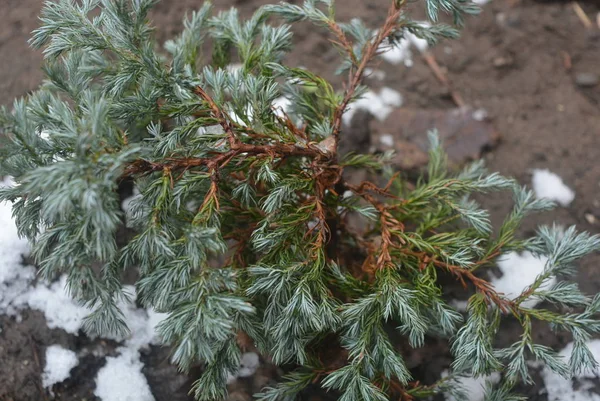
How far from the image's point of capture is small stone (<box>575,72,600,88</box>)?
8.64 ft

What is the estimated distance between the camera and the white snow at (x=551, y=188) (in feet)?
7.71

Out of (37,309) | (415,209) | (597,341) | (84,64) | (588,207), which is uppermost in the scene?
(84,64)

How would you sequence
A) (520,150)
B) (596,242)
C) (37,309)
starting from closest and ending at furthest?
(596,242) → (37,309) → (520,150)

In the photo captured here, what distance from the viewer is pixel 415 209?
195 centimetres

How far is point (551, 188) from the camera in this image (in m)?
2.38

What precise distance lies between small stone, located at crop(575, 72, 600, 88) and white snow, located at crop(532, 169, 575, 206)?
0.55 meters

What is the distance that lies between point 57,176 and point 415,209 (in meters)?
1.21

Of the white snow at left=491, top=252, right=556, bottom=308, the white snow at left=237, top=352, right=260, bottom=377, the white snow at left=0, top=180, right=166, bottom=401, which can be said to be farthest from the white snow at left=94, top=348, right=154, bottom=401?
the white snow at left=491, top=252, right=556, bottom=308

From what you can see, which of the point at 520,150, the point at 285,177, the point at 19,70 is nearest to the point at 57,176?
the point at 285,177

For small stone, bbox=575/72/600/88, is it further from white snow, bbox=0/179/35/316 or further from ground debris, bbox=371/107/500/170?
white snow, bbox=0/179/35/316

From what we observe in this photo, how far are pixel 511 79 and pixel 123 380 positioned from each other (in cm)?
219

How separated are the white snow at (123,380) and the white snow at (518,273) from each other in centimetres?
134

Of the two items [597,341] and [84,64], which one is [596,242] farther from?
[84,64]

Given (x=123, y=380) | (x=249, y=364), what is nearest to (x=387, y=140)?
(x=249, y=364)
